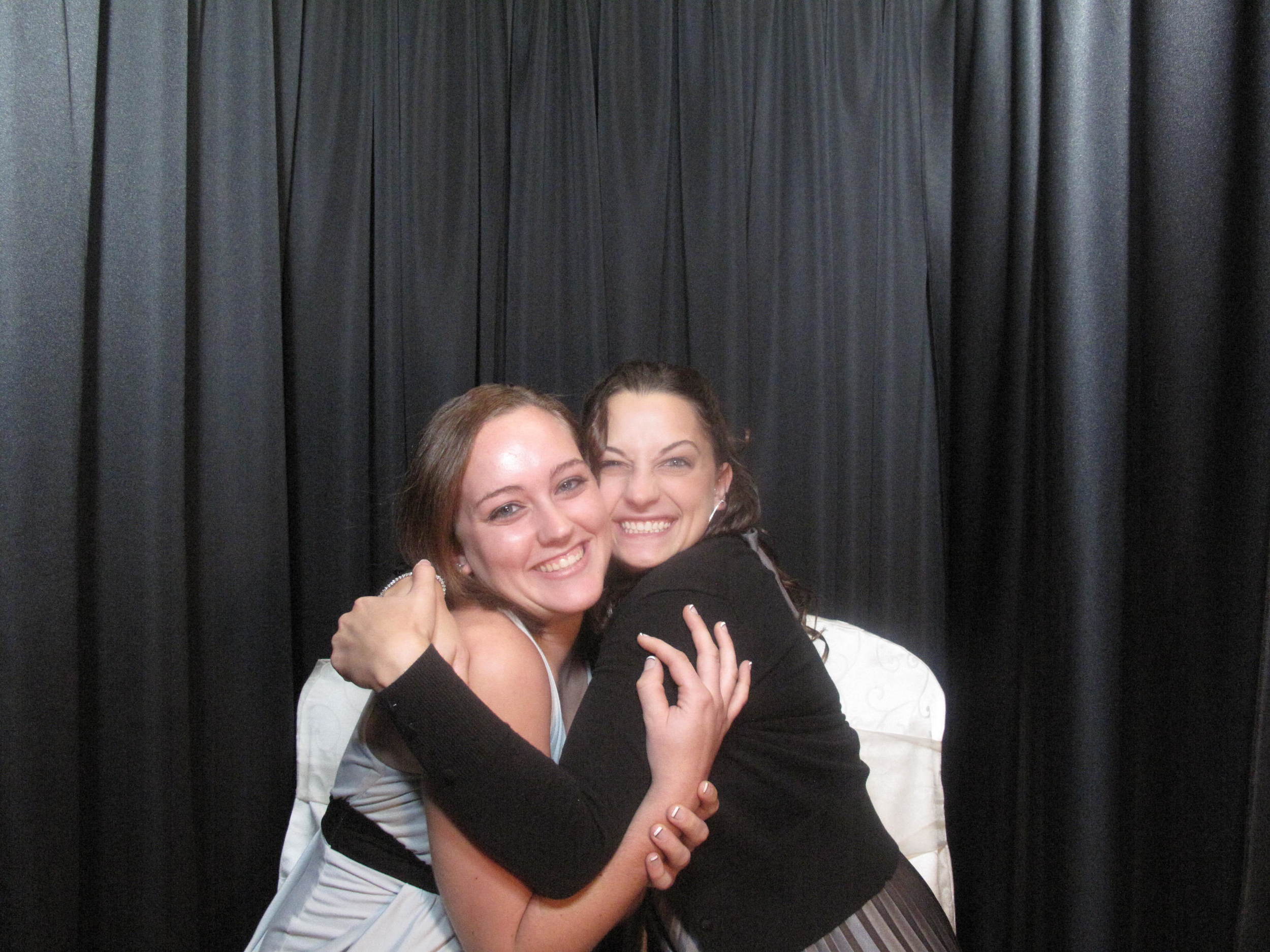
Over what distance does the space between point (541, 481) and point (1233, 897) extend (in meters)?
1.12

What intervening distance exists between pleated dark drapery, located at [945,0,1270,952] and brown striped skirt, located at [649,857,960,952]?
0.99ft

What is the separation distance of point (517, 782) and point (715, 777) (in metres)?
0.43

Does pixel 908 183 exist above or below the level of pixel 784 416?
above

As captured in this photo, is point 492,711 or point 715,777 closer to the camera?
point 492,711

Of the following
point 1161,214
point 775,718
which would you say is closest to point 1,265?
point 775,718

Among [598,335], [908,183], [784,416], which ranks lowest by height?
[784,416]

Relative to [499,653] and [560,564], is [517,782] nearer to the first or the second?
[499,653]

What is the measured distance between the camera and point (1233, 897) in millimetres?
1039

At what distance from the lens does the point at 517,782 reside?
3.12 feet

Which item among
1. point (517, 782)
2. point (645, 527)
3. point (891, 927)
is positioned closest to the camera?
point (517, 782)

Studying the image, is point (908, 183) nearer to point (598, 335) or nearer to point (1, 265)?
point (598, 335)

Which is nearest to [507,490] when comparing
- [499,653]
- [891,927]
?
[499,653]

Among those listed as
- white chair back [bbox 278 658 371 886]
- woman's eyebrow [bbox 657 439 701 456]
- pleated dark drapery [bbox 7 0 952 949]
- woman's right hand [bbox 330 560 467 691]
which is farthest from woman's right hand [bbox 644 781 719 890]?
pleated dark drapery [bbox 7 0 952 949]

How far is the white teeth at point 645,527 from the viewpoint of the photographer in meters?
1.47
